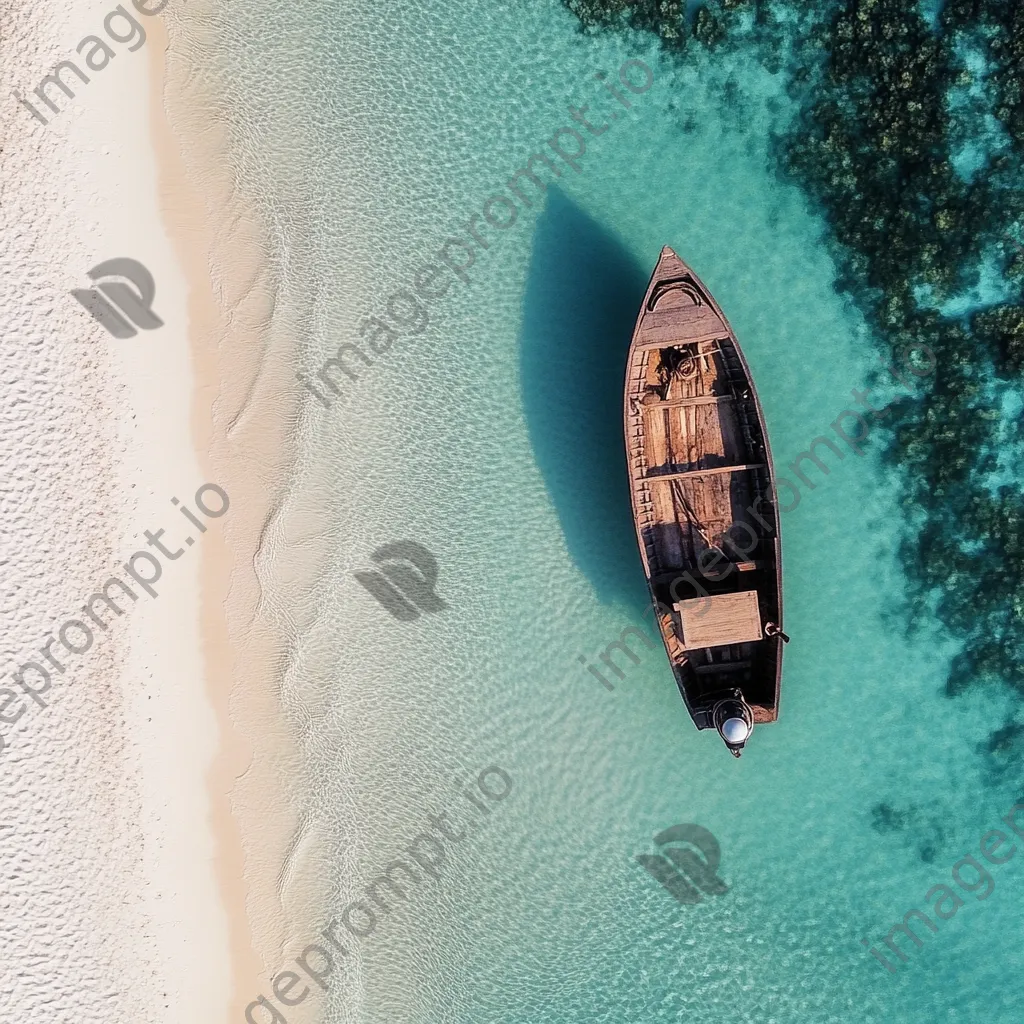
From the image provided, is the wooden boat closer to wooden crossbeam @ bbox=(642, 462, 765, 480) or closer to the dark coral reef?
wooden crossbeam @ bbox=(642, 462, 765, 480)

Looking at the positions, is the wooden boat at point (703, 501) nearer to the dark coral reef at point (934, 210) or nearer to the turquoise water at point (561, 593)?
the turquoise water at point (561, 593)

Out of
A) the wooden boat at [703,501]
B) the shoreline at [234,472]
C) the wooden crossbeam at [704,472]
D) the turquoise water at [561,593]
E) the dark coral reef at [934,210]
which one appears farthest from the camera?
the shoreline at [234,472]

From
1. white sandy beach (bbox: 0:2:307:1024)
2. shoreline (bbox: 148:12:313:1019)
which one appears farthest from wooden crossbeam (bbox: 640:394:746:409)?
white sandy beach (bbox: 0:2:307:1024)

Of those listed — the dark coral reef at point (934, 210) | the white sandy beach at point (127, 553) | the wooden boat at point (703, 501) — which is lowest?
the white sandy beach at point (127, 553)

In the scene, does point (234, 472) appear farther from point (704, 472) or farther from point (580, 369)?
point (704, 472)

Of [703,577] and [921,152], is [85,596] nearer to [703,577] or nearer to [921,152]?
[703,577]

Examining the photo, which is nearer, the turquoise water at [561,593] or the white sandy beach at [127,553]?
the white sandy beach at [127,553]

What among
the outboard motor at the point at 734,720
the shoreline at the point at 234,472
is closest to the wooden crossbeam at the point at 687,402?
the outboard motor at the point at 734,720
